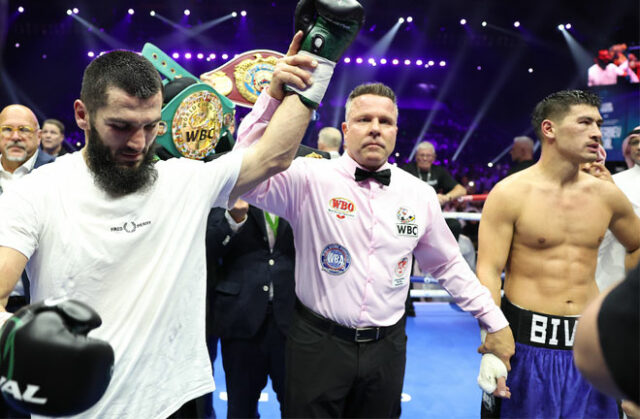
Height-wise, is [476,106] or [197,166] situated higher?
[476,106]

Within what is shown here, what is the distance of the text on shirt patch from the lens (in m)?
1.91

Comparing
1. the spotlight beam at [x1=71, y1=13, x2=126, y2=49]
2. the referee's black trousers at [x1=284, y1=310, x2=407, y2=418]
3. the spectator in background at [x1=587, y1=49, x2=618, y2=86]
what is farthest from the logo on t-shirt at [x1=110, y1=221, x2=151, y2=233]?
the spotlight beam at [x1=71, y1=13, x2=126, y2=49]

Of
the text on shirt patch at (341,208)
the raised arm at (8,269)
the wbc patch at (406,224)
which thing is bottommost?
the raised arm at (8,269)

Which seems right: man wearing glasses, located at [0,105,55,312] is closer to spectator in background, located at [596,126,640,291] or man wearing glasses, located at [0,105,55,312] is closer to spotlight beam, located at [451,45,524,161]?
spectator in background, located at [596,126,640,291]

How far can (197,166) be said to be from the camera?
1.44 metres

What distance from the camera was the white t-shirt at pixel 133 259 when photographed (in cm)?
122

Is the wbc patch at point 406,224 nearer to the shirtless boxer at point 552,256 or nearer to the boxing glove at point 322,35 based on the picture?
the shirtless boxer at point 552,256

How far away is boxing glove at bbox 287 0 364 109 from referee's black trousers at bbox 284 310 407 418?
0.93 metres

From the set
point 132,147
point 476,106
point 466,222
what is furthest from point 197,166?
point 476,106

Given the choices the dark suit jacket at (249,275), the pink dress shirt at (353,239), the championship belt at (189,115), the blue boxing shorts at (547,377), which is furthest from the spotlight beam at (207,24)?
the blue boxing shorts at (547,377)

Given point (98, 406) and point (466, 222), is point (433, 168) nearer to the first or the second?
point (466, 222)

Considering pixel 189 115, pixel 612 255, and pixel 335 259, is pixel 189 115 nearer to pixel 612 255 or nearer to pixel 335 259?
pixel 335 259

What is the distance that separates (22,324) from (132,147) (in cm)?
54

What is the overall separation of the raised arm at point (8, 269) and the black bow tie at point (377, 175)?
3.90 feet
